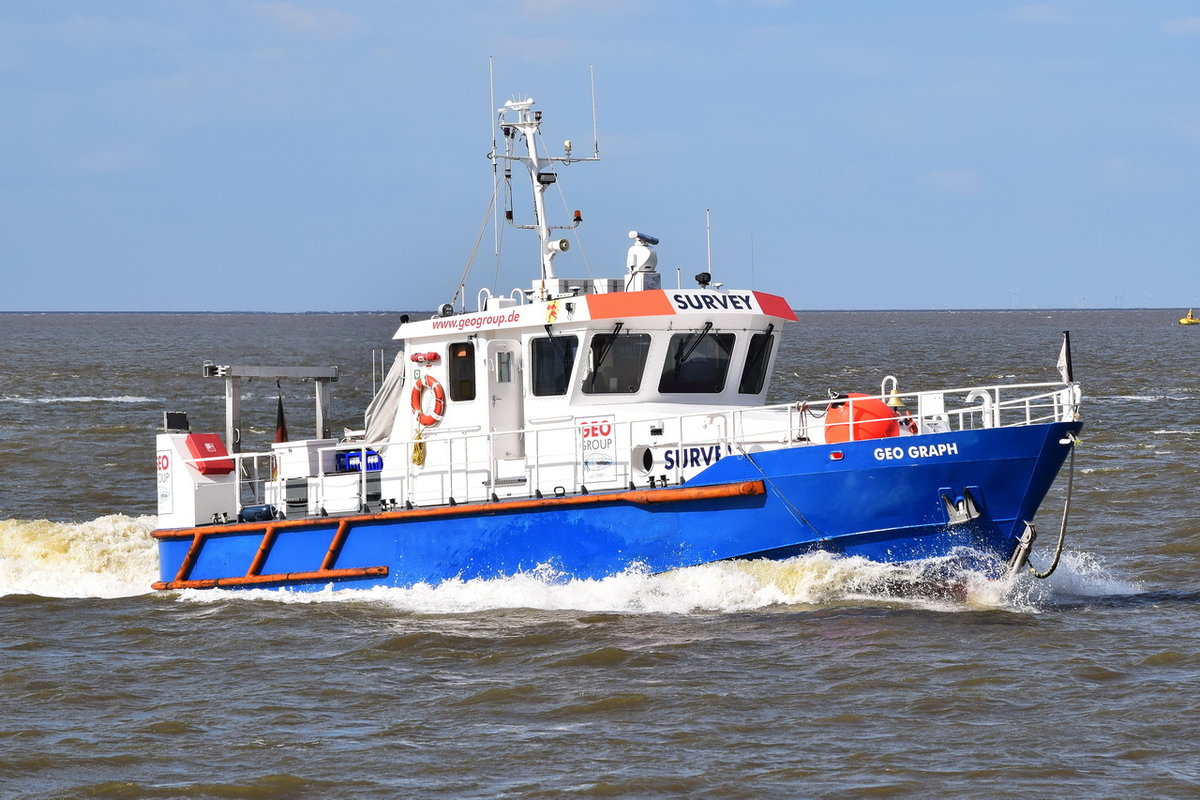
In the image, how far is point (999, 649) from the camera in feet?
37.6

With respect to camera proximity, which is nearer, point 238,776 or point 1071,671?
point 238,776

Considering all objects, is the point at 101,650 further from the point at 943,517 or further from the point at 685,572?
the point at 943,517

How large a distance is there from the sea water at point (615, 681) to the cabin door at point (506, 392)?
1.47 meters

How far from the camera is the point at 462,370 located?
1435 cm

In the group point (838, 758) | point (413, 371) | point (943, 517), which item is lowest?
point (838, 758)

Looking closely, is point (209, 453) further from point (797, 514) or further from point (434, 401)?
point (797, 514)

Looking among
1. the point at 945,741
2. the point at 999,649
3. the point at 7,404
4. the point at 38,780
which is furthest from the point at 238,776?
the point at 7,404

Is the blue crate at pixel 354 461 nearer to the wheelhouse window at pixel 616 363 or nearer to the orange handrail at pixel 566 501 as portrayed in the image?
the orange handrail at pixel 566 501

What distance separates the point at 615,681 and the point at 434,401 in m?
4.42

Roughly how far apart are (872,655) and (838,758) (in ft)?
7.44

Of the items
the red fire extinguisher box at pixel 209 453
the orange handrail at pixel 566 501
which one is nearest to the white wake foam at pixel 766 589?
the orange handrail at pixel 566 501

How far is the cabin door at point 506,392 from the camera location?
14.0 meters

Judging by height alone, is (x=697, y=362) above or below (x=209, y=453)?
above

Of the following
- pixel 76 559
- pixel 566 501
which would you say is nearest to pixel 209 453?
pixel 76 559
